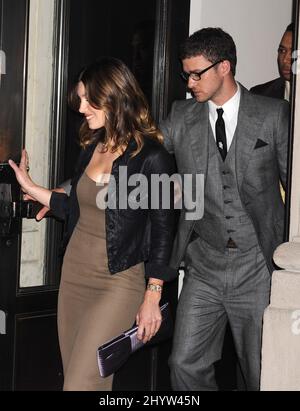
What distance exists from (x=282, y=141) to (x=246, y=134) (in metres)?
0.19

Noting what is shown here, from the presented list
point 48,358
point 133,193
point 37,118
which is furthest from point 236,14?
point 48,358

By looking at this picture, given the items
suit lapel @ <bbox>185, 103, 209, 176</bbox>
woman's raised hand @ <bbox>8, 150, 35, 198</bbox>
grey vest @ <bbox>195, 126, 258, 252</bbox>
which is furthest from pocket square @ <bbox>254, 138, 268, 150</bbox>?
woman's raised hand @ <bbox>8, 150, 35, 198</bbox>

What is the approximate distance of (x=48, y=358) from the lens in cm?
446

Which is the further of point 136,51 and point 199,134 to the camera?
point 136,51

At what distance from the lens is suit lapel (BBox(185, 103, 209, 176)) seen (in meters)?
4.27

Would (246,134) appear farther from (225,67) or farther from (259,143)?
(225,67)

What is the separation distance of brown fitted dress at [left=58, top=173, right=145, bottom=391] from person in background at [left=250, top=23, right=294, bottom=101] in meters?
1.56

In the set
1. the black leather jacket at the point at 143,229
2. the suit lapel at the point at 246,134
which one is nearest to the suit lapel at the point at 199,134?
the suit lapel at the point at 246,134

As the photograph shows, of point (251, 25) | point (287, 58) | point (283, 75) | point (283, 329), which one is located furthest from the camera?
point (251, 25)

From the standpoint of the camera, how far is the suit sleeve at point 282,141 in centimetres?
412

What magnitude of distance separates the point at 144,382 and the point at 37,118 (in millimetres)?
1762

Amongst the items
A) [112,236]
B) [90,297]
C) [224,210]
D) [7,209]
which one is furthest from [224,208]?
[7,209]

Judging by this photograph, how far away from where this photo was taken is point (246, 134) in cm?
421
